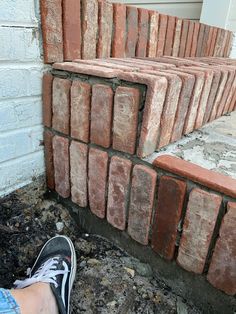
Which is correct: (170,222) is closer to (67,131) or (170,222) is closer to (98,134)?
(98,134)

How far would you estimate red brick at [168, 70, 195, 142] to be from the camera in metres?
1.10

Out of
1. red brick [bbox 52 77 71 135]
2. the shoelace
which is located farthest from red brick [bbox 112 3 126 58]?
the shoelace

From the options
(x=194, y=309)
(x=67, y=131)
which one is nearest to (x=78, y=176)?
(x=67, y=131)

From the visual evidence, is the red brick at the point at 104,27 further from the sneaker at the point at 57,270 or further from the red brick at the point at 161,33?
the sneaker at the point at 57,270

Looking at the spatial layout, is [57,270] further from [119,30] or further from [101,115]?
[119,30]

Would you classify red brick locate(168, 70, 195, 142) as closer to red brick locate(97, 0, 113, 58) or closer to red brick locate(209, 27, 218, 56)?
red brick locate(97, 0, 113, 58)

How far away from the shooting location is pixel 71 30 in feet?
4.01

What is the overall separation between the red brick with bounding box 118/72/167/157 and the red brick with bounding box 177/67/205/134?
0.73ft

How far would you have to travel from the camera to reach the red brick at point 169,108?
103cm

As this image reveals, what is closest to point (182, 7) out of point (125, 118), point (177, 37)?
point (177, 37)

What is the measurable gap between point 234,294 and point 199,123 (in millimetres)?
728

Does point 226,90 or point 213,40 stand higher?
point 213,40

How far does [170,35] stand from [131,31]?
389 millimetres

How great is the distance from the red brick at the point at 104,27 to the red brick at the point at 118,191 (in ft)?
1.91
